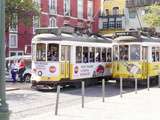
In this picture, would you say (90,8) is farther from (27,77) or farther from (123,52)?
(123,52)

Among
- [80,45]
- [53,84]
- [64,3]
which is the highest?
[64,3]

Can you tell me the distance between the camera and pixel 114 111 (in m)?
16.0

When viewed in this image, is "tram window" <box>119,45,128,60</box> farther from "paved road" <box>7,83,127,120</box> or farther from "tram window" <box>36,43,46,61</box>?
"tram window" <box>36,43,46,61</box>

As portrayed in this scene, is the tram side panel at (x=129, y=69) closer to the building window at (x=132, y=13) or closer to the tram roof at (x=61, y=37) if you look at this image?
the tram roof at (x=61, y=37)

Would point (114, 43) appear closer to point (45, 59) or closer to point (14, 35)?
point (45, 59)

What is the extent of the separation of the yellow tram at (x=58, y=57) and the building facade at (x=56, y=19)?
1718 cm

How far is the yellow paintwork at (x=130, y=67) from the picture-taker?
2886cm

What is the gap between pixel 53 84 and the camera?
2592 centimetres

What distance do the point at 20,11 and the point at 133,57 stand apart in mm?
7533

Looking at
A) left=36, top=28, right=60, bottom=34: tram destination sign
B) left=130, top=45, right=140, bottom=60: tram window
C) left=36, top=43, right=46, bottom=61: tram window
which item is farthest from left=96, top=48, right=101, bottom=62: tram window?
left=36, top=43, right=46, bottom=61: tram window

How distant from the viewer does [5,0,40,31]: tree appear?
30.0 m

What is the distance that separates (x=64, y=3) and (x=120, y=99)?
40.9m

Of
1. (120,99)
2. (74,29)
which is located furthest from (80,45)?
(120,99)

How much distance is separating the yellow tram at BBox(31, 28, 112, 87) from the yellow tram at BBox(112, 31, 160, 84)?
219 centimetres
